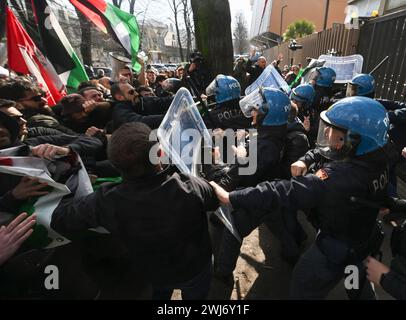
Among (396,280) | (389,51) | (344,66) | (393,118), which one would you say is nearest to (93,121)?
(396,280)

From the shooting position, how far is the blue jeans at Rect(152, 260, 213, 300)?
1806mm

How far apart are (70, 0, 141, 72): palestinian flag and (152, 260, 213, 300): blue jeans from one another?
432cm

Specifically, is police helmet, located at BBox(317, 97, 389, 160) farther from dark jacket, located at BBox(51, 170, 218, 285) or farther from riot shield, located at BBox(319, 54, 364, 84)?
riot shield, located at BBox(319, 54, 364, 84)

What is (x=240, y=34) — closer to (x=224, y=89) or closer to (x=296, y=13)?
(x=296, y=13)

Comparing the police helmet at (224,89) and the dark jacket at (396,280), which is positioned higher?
the police helmet at (224,89)

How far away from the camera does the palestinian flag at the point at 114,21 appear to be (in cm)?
476

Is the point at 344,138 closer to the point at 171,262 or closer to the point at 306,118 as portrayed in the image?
the point at 171,262

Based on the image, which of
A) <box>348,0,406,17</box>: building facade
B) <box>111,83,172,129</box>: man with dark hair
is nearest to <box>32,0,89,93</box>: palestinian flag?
<box>111,83,172,129</box>: man with dark hair

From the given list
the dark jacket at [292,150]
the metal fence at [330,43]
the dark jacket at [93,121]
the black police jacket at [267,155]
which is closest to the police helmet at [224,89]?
the dark jacket at [292,150]

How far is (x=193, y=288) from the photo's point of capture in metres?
1.82

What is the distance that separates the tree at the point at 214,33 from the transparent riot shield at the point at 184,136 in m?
3.11

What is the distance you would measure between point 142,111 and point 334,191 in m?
2.61

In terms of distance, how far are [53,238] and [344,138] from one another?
192cm

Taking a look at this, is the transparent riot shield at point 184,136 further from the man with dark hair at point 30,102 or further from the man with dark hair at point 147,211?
the man with dark hair at point 30,102
